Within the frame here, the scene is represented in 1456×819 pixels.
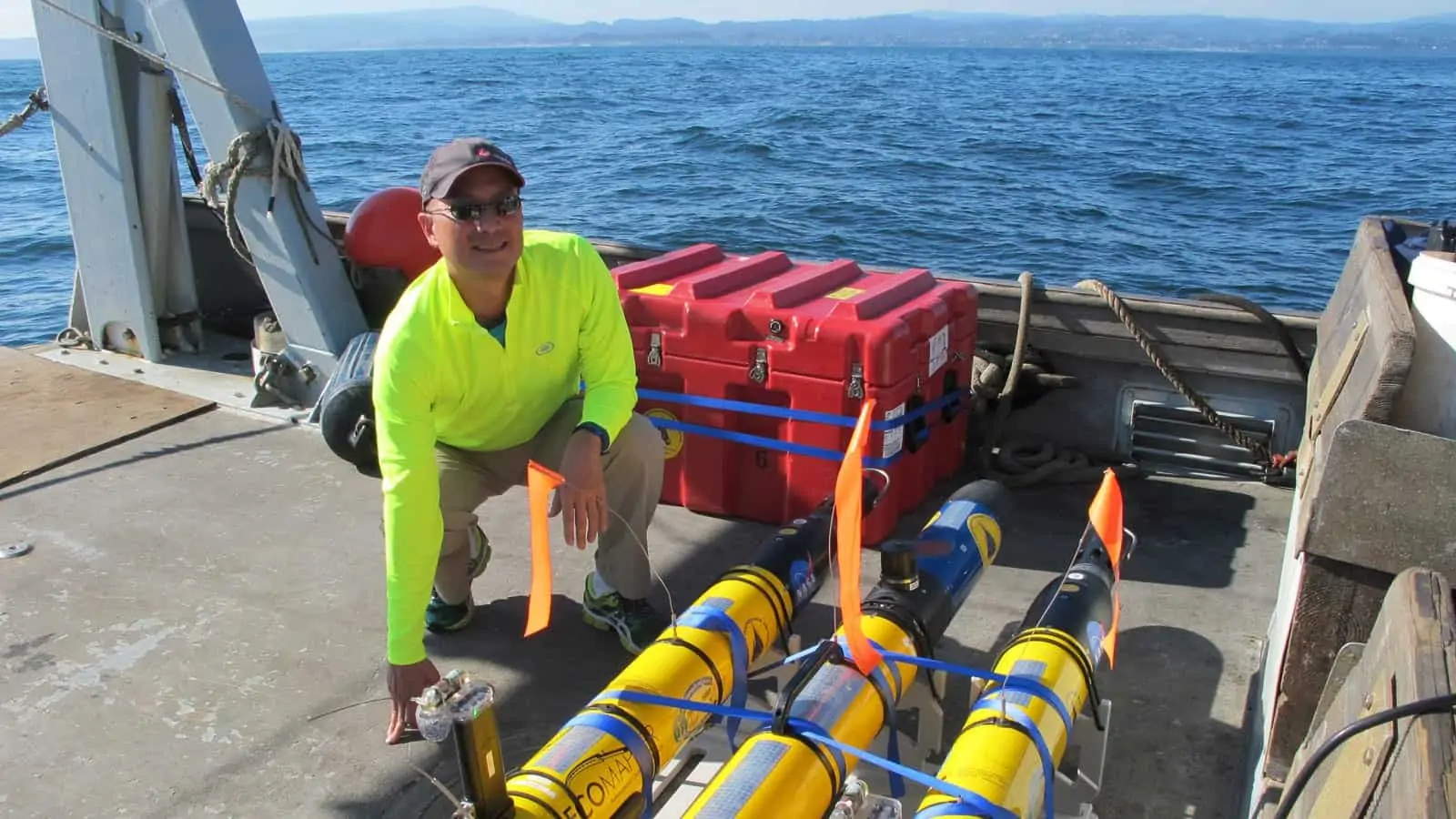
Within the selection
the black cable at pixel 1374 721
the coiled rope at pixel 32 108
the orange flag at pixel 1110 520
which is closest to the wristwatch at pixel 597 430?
the orange flag at pixel 1110 520

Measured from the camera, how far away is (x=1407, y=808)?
1.47 metres

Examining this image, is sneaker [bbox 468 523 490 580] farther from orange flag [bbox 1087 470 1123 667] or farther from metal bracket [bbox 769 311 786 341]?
orange flag [bbox 1087 470 1123 667]

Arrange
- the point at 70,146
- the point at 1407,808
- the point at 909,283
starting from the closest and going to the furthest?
the point at 1407,808 < the point at 909,283 < the point at 70,146

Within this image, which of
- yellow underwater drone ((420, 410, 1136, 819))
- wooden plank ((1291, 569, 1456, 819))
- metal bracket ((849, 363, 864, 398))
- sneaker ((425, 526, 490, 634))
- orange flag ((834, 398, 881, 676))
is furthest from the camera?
metal bracket ((849, 363, 864, 398))

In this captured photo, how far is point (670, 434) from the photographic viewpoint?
4.52 meters

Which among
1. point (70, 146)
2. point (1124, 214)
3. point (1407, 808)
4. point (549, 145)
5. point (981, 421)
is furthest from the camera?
point (549, 145)

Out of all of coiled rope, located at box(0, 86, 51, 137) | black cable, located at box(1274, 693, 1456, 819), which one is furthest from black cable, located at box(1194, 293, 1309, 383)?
coiled rope, located at box(0, 86, 51, 137)

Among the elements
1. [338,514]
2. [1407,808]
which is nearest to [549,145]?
[338,514]

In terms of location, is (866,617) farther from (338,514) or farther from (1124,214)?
(1124,214)

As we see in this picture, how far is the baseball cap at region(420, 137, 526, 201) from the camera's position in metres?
2.85

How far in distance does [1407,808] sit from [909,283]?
122 inches

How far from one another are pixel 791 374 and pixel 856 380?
9.6 inches

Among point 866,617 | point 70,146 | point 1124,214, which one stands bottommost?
point 1124,214

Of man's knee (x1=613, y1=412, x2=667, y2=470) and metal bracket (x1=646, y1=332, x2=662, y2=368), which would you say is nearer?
man's knee (x1=613, y1=412, x2=667, y2=470)
